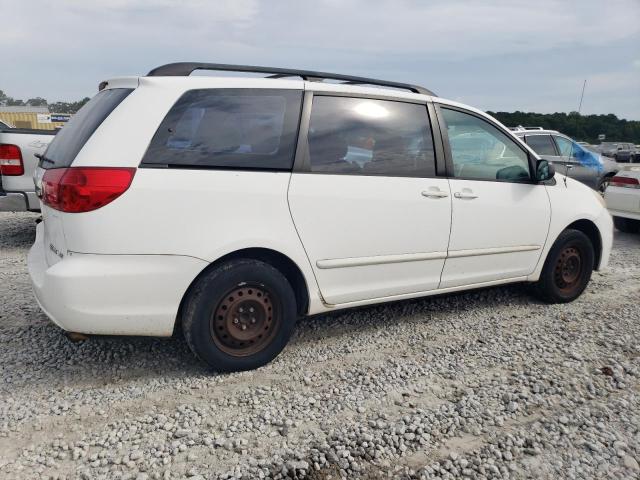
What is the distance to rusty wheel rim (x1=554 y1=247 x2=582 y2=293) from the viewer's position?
4566mm

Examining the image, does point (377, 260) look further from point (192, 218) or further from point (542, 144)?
point (542, 144)

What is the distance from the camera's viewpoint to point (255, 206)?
2.98 metres

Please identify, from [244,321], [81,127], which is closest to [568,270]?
[244,321]

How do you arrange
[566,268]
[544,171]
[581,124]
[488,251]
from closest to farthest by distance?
[488,251], [544,171], [566,268], [581,124]

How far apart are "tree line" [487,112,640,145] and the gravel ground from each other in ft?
68.7

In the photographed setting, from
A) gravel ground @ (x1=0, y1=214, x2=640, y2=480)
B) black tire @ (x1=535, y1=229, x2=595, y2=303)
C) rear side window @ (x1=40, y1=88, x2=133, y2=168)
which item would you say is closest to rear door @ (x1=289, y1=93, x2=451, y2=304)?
gravel ground @ (x1=0, y1=214, x2=640, y2=480)

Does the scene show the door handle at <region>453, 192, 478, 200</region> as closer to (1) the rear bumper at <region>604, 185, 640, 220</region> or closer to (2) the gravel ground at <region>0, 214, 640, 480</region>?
(2) the gravel ground at <region>0, 214, 640, 480</region>

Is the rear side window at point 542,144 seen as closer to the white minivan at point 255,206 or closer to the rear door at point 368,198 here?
the white minivan at point 255,206

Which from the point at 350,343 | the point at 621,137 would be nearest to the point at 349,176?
the point at 350,343

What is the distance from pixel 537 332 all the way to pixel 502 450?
5.65 ft

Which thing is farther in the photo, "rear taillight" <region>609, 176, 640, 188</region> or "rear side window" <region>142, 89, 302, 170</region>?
"rear taillight" <region>609, 176, 640, 188</region>

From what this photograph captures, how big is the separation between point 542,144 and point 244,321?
28.8 feet

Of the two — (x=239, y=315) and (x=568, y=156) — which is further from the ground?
(x=568, y=156)

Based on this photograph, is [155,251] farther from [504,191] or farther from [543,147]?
[543,147]
